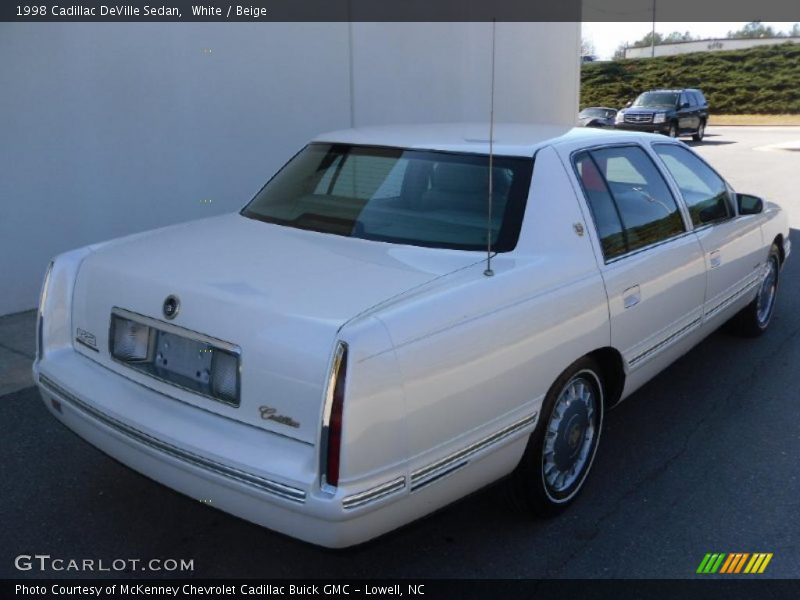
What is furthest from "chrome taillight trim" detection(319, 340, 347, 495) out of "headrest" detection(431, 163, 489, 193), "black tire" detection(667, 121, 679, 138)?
"black tire" detection(667, 121, 679, 138)

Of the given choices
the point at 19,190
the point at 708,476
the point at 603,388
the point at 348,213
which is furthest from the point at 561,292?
the point at 19,190

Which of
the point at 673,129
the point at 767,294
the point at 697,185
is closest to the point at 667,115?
the point at 673,129

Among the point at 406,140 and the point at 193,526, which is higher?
the point at 406,140

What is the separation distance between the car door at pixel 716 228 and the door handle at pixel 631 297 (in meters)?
0.91

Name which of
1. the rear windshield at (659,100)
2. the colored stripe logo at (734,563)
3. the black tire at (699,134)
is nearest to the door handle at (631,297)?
the colored stripe logo at (734,563)

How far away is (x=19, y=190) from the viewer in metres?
6.29

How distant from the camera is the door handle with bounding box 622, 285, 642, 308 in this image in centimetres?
367

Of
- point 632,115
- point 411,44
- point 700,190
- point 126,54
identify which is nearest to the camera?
point 700,190

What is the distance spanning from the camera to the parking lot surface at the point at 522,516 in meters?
3.19

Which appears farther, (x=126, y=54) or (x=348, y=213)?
(x=126, y=54)

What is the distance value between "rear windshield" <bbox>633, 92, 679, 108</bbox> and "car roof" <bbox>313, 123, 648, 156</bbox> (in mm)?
23231

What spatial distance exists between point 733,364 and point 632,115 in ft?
71.4

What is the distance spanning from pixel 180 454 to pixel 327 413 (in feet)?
1.98

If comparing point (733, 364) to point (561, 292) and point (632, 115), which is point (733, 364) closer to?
point (561, 292)
